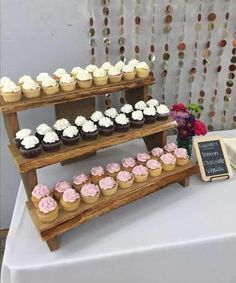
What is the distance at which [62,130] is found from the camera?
89 centimetres

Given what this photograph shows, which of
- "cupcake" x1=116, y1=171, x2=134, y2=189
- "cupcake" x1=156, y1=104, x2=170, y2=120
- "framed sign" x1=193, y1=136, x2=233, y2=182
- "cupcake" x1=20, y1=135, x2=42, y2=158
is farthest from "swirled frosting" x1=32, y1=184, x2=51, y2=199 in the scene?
"framed sign" x1=193, y1=136, x2=233, y2=182

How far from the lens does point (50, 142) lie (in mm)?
826

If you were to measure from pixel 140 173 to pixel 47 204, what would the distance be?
0.96 feet

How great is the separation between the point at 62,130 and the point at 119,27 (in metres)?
0.51

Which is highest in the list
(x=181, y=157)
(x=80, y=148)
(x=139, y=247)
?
(x=80, y=148)

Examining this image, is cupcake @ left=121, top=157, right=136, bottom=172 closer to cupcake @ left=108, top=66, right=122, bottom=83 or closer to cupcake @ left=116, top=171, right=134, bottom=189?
cupcake @ left=116, top=171, right=134, bottom=189

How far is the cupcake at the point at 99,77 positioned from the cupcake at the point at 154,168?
28 centimetres

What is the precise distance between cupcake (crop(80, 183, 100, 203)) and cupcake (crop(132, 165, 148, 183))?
137mm

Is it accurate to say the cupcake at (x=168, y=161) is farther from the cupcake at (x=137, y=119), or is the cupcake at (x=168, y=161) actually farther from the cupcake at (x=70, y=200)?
the cupcake at (x=70, y=200)

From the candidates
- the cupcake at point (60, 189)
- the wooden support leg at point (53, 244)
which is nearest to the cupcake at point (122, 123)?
the cupcake at point (60, 189)

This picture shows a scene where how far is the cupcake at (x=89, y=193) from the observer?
33.7 inches

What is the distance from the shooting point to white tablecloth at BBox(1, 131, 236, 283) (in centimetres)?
82

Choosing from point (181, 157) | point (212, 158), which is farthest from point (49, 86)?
point (212, 158)

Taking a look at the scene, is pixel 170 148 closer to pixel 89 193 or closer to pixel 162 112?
pixel 162 112
